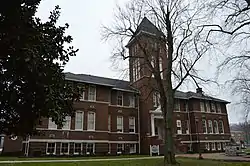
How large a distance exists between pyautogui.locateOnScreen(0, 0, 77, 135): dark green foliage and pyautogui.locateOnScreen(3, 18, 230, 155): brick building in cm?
1403

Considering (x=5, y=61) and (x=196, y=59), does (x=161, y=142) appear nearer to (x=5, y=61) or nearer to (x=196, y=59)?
(x=196, y=59)

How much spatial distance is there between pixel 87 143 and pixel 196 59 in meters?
18.5

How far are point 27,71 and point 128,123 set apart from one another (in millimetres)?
29427

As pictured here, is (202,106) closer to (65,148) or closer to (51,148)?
(65,148)

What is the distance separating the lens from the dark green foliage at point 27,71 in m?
9.56

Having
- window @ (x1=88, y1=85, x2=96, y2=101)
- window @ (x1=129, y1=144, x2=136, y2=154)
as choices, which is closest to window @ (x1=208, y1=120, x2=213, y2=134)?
window @ (x1=129, y1=144, x2=136, y2=154)

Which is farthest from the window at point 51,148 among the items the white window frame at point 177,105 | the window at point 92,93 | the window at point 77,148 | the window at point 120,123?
the white window frame at point 177,105

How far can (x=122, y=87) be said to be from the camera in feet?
127

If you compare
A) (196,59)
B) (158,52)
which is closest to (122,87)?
(158,52)

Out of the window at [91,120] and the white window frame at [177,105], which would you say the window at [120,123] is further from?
the white window frame at [177,105]

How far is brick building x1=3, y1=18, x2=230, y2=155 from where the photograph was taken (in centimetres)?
3002

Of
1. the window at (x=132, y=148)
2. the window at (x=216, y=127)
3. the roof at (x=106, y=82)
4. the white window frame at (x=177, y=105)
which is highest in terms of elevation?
the roof at (x=106, y=82)

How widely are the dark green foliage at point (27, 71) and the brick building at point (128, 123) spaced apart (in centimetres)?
1403

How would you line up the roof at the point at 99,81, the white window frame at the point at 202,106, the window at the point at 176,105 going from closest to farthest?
the roof at the point at 99,81 → the window at the point at 176,105 → the white window frame at the point at 202,106
